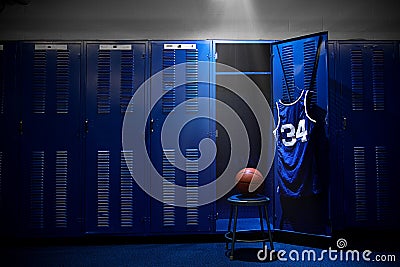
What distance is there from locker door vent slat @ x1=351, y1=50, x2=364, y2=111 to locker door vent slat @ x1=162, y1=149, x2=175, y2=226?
75.3 inches

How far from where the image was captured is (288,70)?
12.9 ft

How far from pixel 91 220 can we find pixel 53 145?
32.3 inches

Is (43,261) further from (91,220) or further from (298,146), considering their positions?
(298,146)

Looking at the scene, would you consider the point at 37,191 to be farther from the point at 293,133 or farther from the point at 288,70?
the point at 288,70

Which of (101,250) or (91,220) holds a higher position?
(91,220)

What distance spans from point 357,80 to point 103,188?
109 inches

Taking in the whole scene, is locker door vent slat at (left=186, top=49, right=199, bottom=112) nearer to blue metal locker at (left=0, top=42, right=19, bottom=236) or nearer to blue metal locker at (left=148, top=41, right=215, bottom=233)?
blue metal locker at (left=148, top=41, right=215, bottom=233)

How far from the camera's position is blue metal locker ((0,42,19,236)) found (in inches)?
149

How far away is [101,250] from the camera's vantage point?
3.69 m

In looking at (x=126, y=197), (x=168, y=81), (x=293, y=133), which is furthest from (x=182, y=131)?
(x=293, y=133)

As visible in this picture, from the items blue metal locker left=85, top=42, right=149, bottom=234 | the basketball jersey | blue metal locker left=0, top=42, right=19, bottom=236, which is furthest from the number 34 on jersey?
blue metal locker left=0, top=42, right=19, bottom=236

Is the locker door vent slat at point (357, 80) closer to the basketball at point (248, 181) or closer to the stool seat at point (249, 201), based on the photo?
the basketball at point (248, 181)

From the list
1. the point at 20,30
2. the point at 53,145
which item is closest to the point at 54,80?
the point at 53,145

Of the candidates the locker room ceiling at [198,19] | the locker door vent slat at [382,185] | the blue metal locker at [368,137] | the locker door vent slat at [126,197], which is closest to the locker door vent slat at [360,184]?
the blue metal locker at [368,137]
